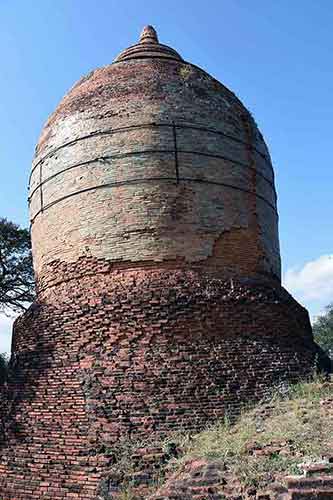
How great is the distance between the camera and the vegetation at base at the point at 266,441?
5477 mm

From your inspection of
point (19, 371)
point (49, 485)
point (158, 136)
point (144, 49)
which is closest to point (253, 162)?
point (158, 136)

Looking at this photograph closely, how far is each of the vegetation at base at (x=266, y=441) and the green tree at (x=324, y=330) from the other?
32991 millimetres

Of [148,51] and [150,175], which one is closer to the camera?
[150,175]

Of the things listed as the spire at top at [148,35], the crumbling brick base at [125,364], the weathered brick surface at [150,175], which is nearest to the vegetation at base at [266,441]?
the crumbling brick base at [125,364]

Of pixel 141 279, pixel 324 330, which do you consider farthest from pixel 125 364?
pixel 324 330

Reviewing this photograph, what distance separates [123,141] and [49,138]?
1839mm

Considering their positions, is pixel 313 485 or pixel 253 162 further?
pixel 253 162

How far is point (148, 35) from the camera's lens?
12.7 metres

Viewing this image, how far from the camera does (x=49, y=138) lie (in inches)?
429

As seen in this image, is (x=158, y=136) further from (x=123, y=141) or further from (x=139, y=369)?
(x=139, y=369)

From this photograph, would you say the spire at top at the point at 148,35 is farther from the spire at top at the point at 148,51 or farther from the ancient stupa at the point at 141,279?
the ancient stupa at the point at 141,279

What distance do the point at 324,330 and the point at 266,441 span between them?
127 feet

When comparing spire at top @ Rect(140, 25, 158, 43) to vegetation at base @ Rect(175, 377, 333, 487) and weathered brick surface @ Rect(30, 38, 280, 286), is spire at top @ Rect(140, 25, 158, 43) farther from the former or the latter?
vegetation at base @ Rect(175, 377, 333, 487)

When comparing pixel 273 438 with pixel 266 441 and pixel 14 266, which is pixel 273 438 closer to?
pixel 266 441
